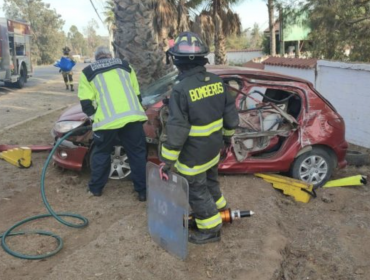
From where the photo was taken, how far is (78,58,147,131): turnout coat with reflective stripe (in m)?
4.50

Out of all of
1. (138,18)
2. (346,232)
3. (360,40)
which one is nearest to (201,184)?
(346,232)

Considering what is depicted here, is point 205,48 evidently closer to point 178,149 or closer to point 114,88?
point 178,149

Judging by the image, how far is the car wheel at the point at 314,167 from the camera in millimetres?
5441

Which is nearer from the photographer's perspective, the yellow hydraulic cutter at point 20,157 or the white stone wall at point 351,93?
the yellow hydraulic cutter at point 20,157

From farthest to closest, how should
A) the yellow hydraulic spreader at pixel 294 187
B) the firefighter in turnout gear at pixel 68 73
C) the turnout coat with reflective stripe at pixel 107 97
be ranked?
the firefighter in turnout gear at pixel 68 73 → the yellow hydraulic spreader at pixel 294 187 → the turnout coat with reflective stripe at pixel 107 97

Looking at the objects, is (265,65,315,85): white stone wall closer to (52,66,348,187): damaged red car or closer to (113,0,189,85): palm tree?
(113,0,189,85): palm tree

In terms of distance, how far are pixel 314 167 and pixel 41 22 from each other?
69.8 metres

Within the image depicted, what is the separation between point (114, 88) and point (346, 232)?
2907 millimetres

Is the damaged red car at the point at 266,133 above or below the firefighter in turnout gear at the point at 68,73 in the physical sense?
below

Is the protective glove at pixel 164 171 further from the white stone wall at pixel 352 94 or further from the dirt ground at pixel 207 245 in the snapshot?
the white stone wall at pixel 352 94

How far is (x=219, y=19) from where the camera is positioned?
20.8 meters

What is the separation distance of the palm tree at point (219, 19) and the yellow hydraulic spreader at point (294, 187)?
16.3 metres

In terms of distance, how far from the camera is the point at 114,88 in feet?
15.0

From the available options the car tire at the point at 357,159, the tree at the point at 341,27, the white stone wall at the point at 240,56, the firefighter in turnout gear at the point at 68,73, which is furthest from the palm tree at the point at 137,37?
the white stone wall at the point at 240,56
